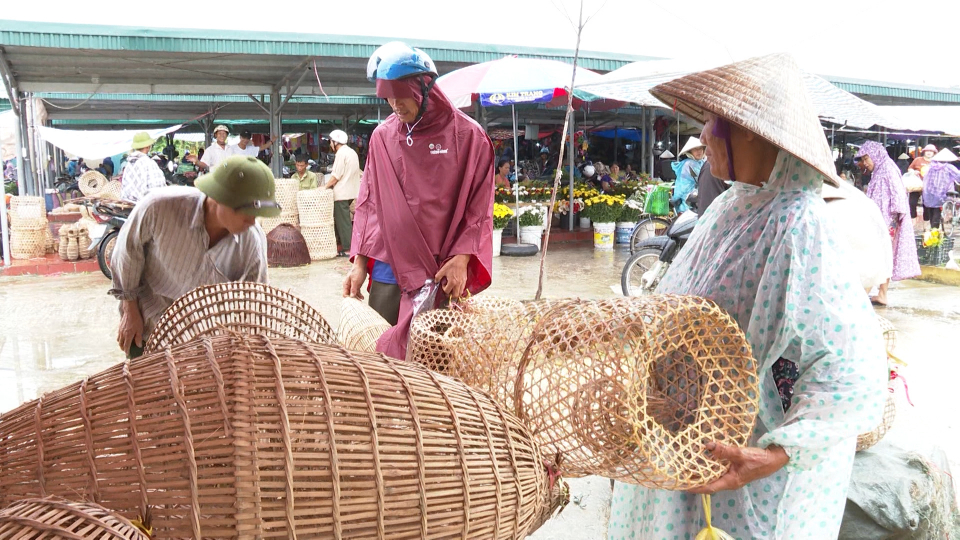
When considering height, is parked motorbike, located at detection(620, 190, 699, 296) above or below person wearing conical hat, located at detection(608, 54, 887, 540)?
below

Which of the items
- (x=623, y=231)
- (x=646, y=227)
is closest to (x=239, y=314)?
(x=646, y=227)

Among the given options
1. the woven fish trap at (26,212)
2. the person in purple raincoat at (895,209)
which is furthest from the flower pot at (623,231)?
the woven fish trap at (26,212)

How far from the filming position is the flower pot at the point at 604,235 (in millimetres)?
10719

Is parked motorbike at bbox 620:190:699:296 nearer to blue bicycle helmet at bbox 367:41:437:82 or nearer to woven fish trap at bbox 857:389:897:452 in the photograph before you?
woven fish trap at bbox 857:389:897:452

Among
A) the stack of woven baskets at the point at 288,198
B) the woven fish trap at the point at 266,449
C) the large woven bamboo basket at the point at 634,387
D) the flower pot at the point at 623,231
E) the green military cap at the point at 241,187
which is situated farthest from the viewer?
the flower pot at the point at 623,231

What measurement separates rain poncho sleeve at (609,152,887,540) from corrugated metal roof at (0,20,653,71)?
7707mm

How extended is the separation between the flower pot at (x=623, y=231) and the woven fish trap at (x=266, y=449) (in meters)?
10.2

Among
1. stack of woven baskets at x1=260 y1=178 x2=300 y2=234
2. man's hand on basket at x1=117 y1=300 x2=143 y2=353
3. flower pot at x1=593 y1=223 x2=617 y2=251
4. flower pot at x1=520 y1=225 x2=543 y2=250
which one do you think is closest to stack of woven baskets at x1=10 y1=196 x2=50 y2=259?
stack of woven baskets at x1=260 y1=178 x2=300 y2=234

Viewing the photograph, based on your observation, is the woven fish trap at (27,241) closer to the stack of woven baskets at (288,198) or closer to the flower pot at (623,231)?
the stack of woven baskets at (288,198)

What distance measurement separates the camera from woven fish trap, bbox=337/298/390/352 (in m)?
3.06

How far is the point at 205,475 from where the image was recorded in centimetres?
103

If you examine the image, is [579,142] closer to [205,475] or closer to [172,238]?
[172,238]

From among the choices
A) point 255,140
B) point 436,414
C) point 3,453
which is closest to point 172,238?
point 3,453

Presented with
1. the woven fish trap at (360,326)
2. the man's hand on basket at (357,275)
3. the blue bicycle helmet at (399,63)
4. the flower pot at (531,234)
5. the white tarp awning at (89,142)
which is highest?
the white tarp awning at (89,142)
